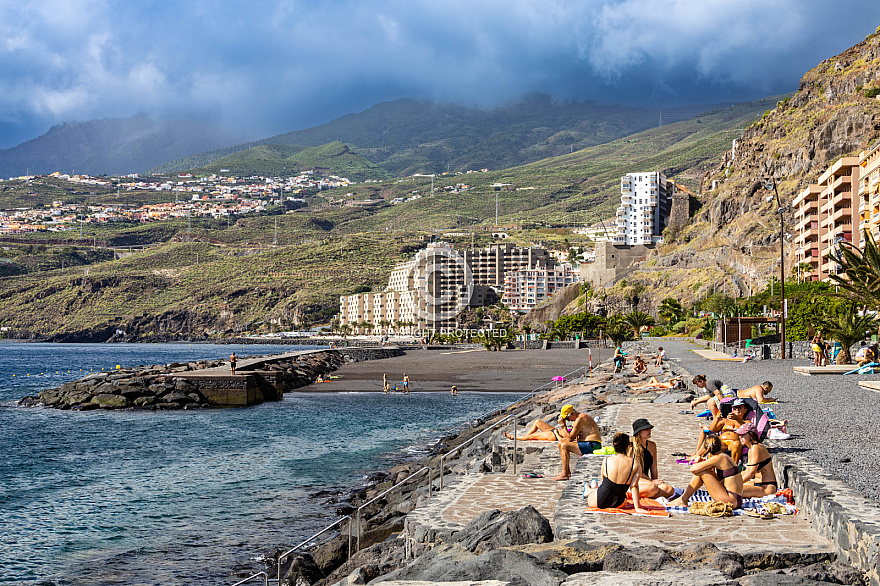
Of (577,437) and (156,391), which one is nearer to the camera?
(577,437)

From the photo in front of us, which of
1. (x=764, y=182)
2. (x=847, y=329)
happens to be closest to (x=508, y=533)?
(x=847, y=329)

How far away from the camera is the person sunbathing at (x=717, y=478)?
760 centimetres

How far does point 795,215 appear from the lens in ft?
292

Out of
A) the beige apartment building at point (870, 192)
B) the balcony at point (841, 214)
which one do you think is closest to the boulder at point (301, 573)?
the beige apartment building at point (870, 192)

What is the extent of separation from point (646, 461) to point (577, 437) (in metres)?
2.93

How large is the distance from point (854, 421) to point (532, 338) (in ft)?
301

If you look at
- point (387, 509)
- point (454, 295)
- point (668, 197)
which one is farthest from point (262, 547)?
point (454, 295)

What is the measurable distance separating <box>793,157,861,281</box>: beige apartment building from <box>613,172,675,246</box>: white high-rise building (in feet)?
194

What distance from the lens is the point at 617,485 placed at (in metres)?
7.66

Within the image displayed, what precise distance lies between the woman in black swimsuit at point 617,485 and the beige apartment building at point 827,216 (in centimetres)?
6202

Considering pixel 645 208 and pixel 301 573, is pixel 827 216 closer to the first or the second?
pixel 645 208

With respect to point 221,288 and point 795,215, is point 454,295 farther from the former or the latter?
point 795,215

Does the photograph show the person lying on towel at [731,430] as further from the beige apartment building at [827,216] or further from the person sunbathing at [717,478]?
the beige apartment building at [827,216]

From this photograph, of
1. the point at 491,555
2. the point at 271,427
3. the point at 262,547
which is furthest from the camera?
the point at 271,427
